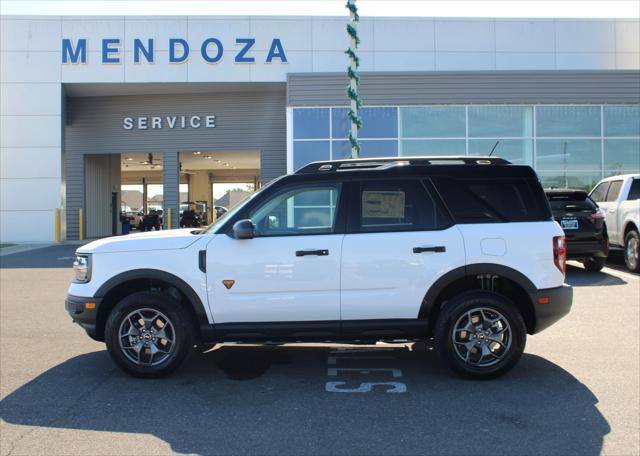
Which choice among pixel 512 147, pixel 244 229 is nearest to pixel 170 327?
pixel 244 229

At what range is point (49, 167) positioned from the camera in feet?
75.1

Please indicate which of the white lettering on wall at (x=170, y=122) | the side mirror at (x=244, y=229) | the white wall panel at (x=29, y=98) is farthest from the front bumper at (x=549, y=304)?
the white wall panel at (x=29, y=98)

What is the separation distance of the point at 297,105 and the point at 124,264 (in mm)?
16936

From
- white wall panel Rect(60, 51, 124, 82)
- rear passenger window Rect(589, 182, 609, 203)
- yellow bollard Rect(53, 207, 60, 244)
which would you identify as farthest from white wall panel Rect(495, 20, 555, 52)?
yellow bollard Rect(53, 207, 60, 244)

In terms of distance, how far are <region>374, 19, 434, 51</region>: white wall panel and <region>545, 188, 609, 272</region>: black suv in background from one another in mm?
12478

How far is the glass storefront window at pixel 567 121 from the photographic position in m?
21.6

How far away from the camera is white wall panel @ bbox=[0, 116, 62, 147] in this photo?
74.8ft

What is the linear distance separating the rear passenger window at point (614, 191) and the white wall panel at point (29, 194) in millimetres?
19052

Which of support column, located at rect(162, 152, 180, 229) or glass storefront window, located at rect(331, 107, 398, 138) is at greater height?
glass storefront window, located at rect(331, 107, 398, 138)

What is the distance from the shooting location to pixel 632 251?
11891mm

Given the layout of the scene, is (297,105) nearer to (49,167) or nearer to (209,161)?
(49,167)

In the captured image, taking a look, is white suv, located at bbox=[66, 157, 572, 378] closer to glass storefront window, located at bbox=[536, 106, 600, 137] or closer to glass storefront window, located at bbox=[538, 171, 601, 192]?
glass storefront window, located at bbox=[538, 171, 601, 192]

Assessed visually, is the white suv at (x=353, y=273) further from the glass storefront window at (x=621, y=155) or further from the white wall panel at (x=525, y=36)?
the white wall panel at (x=525, y=36)

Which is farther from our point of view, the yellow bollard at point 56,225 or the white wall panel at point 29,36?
the yellow bollard at point 56,225
